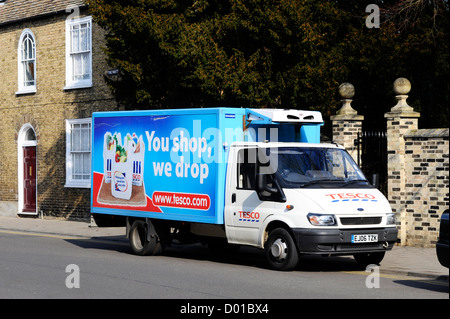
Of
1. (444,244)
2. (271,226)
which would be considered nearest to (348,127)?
(271,226)

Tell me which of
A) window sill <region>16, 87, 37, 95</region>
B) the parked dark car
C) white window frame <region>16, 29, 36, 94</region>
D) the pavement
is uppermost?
white window frame <region>16, 29, 36, 94</region>

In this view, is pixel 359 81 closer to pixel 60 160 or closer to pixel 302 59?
pixel 302 59

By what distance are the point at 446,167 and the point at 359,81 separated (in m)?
5.04

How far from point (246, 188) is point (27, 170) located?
16.1 metres

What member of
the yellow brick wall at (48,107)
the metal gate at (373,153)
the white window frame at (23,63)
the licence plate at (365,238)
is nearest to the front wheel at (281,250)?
the licence plate at (365,238)

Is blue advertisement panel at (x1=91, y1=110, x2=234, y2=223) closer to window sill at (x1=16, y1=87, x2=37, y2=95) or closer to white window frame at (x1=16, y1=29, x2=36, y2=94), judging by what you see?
window sill at (x1=16, y1=87, x2=37, y2=95)

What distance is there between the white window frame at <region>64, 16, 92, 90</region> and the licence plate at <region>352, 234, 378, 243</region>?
1463 centimetres

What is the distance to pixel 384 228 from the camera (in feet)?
40.1

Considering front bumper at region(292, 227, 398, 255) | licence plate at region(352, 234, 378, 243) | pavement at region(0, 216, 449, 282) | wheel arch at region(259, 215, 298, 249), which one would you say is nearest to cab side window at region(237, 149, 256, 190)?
wheel arch at region(259, 215, 298, 249)

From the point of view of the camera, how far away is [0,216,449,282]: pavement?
39.8 ft

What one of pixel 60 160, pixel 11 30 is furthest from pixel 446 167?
pixel 11 30

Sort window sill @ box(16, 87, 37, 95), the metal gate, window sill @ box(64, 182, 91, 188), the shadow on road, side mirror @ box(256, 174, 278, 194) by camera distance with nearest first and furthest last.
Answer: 1. side mirror @ box(256, 174, 278, 194)
2. the shadow on road
3. the metal gate
4. window sill @ box(64, 182, 91, 188)
5. window sill @ box(16, 87, 37, 95)

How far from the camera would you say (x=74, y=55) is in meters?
25.4

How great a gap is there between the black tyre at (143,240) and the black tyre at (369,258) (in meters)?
3.82
